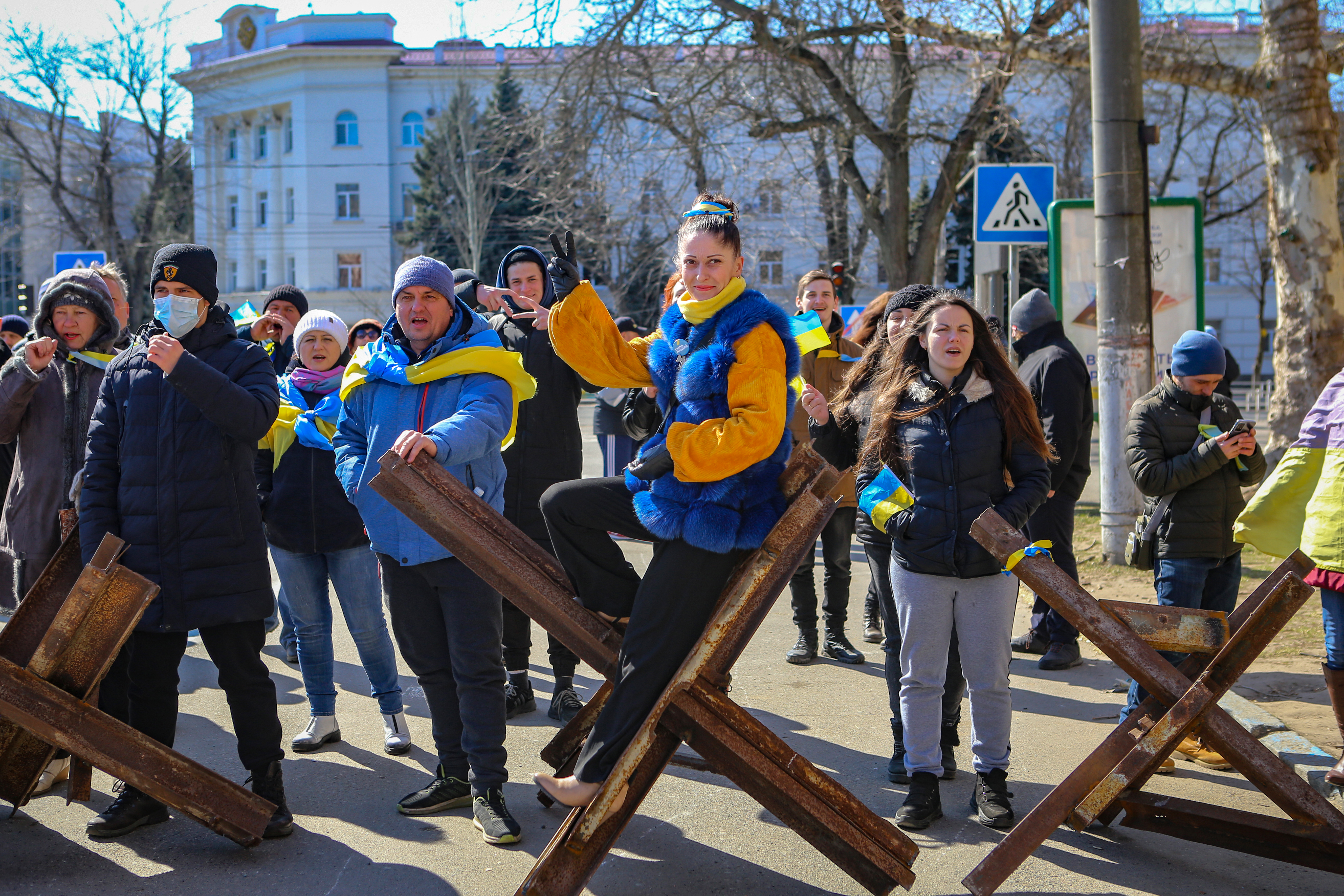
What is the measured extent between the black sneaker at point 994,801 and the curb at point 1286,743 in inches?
34.6

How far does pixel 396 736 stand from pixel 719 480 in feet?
8.06

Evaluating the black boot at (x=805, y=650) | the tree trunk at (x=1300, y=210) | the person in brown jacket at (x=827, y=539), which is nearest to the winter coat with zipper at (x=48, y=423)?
the person in brown jacket at (x=827, y=539)

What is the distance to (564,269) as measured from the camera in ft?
10.9

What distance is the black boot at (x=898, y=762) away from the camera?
444 centimetres

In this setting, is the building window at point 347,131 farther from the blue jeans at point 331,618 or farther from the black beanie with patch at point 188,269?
the black beanie with patch at point 188,269

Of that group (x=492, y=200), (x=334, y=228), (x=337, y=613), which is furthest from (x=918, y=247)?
(x=334, y=228)

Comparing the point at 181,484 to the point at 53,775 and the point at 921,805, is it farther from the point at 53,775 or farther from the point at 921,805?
the point at 921,805

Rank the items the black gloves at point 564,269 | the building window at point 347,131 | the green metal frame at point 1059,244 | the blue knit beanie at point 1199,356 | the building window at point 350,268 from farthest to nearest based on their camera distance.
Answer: the building window at point 350,268 < the building window at point 347,131 < the green metal frame at point 1059,244 < the blue knit beanie at point 1199,356 < the black gloves at point 564,269

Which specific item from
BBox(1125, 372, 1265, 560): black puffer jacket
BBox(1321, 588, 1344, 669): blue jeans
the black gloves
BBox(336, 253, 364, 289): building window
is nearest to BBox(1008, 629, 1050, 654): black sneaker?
BBox(1125, 372, 1265, 560): black puffer jacket

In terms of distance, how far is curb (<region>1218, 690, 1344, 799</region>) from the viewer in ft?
14.0

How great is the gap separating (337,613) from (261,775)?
369 cm

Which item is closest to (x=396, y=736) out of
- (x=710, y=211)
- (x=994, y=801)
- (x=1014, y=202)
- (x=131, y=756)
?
(x=131, y=756)

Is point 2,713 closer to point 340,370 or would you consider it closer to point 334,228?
point 340,370

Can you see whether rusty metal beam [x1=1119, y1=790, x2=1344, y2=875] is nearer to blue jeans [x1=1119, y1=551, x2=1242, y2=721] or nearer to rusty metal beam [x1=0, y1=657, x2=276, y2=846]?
blue jeans [x1=1119, y1=551, x2=1242, y2=721]
